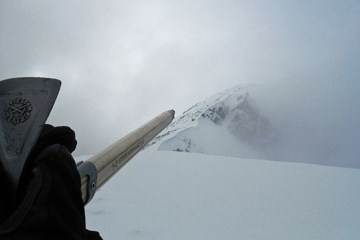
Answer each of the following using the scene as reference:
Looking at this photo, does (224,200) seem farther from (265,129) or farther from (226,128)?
(265,129)

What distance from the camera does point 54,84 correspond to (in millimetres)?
642

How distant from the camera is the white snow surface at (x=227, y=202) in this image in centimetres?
225

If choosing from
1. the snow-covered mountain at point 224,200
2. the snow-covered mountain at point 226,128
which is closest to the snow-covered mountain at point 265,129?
the snow-covered mountain at point 226,128

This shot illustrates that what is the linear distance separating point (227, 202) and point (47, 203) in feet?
7.86

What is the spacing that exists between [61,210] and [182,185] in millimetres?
2734

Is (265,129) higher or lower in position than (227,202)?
higher

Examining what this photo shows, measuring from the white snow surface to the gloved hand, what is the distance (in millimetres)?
1610

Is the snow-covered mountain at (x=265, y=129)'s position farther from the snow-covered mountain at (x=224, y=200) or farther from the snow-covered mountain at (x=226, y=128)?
the snow-covered mountain at (x=224, y=200)

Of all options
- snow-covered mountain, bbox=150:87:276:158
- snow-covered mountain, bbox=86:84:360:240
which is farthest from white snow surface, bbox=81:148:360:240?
snow-covered mountain, bbox=150:87:276:158

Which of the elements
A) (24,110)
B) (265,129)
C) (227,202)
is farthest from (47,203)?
(265,129)

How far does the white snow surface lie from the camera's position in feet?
7.38

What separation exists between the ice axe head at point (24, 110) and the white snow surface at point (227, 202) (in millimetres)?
1627

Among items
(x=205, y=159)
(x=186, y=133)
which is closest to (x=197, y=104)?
(x=186, y=133)

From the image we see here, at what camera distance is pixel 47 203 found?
0.54 meters
